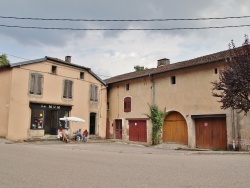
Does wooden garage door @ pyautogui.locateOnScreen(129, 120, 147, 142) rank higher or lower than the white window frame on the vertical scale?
lower

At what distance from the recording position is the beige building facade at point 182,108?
18719 millimetres

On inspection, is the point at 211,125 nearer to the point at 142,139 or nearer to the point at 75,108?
the point at 142,139

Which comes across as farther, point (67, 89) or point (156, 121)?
point (67, 89)

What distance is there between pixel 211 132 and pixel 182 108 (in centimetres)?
302

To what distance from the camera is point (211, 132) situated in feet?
64.7

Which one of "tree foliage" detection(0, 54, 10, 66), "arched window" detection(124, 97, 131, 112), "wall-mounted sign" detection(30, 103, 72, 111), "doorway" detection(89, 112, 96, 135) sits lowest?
"doorway" detection(89, 112, 96, 135)

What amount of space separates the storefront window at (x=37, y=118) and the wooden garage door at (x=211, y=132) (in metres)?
12.6

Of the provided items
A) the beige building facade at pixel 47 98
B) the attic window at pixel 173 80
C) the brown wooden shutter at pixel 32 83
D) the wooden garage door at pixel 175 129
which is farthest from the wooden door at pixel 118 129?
the brown wooden shutter at pixel 32 83

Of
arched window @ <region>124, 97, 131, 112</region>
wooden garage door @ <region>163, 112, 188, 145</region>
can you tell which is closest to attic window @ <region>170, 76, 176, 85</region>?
wooden garage door @ <region>163, 112, 188, 145</region>

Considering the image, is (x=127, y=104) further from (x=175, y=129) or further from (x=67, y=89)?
(x=175, y=129)

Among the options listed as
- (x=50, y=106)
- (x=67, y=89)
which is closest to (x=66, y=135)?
(x=50, y=106)

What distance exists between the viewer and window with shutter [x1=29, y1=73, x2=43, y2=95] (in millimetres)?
22570

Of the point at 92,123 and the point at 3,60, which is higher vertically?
the point at 3,60

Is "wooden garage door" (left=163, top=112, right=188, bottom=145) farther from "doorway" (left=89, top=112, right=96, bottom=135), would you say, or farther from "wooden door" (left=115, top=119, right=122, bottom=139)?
"doorway" (left=89, top=112, right=96, bottom=135)
